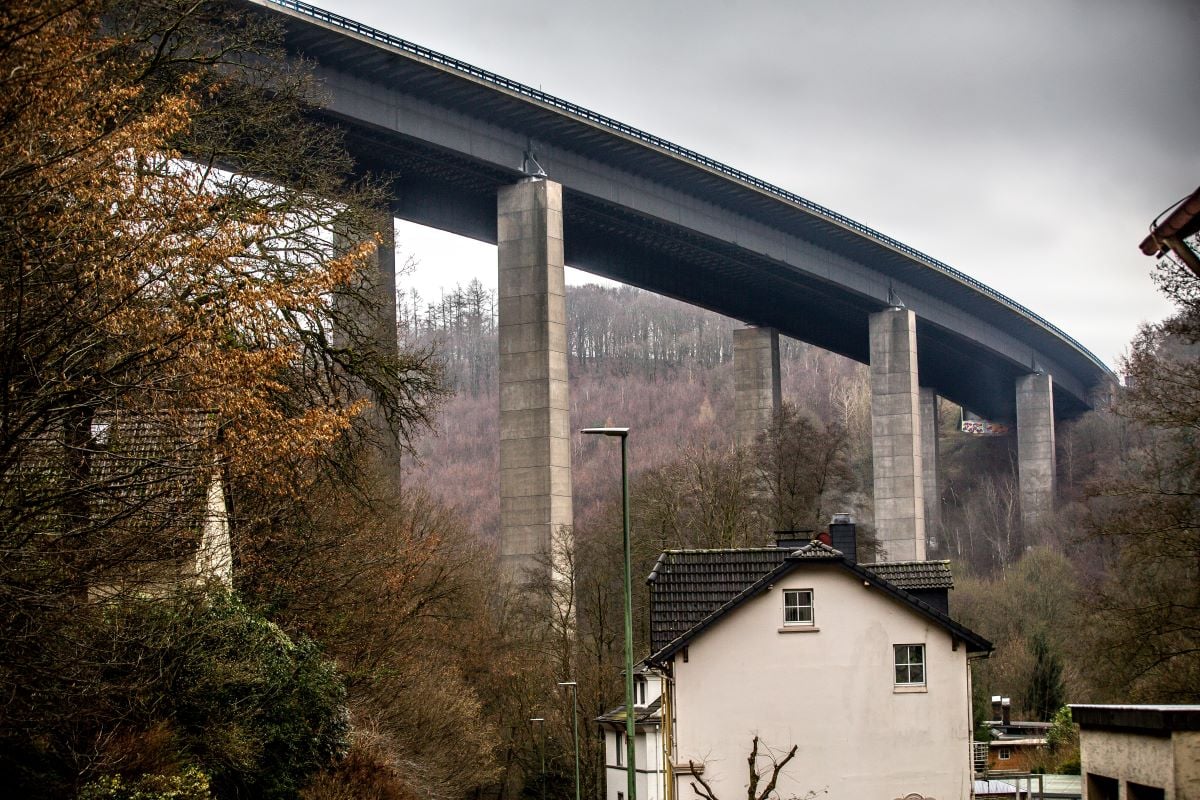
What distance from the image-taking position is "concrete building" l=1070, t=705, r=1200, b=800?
16.6m

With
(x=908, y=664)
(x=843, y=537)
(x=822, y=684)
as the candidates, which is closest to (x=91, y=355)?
(x=822, y=684)

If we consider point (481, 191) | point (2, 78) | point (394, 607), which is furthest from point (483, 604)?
point (2, 78)

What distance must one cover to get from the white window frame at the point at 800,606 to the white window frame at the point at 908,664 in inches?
71.3

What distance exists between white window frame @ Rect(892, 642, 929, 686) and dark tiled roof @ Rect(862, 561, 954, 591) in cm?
412

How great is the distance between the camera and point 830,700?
3419 cm

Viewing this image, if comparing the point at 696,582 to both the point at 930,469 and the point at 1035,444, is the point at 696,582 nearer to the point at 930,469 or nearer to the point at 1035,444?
the point at 1035,444

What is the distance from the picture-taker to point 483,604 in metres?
61.2

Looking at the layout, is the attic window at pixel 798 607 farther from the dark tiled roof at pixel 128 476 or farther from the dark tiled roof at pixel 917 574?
the dark tiled roof at pixel 128 476

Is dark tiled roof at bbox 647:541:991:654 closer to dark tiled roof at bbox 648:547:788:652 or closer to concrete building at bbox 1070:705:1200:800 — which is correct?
dark tiled roof at bbox 648:547:788:652

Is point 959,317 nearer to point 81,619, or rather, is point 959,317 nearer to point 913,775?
point 913,775

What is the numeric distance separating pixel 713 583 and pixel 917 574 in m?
6.29

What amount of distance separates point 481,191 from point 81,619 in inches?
1929

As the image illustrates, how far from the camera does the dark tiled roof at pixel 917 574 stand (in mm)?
38812

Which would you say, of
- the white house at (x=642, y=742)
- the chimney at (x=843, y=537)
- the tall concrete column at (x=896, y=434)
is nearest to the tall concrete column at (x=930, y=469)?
the tall concrete column at (x=896, y=434)
